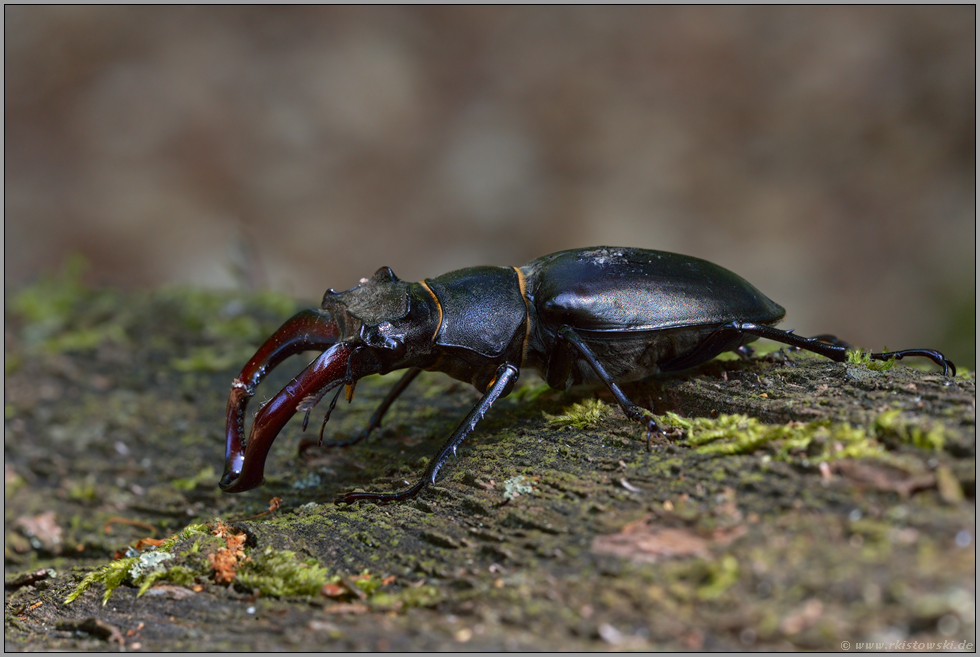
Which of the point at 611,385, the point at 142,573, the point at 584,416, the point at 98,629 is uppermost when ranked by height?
the point at 611,385

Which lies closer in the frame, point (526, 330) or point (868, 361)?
point (868, 361)

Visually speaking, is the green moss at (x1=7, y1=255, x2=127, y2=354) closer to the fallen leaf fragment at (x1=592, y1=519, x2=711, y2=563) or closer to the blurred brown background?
the blurred brown background

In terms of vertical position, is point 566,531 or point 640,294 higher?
point 640,294

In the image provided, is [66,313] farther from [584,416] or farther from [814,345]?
[814,345]

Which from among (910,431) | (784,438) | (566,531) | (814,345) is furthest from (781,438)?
(814,345)

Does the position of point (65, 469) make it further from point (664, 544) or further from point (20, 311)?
point (664, 544)

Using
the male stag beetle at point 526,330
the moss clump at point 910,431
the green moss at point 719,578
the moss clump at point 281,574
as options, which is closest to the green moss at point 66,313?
the male stag beetle at point 526,330
